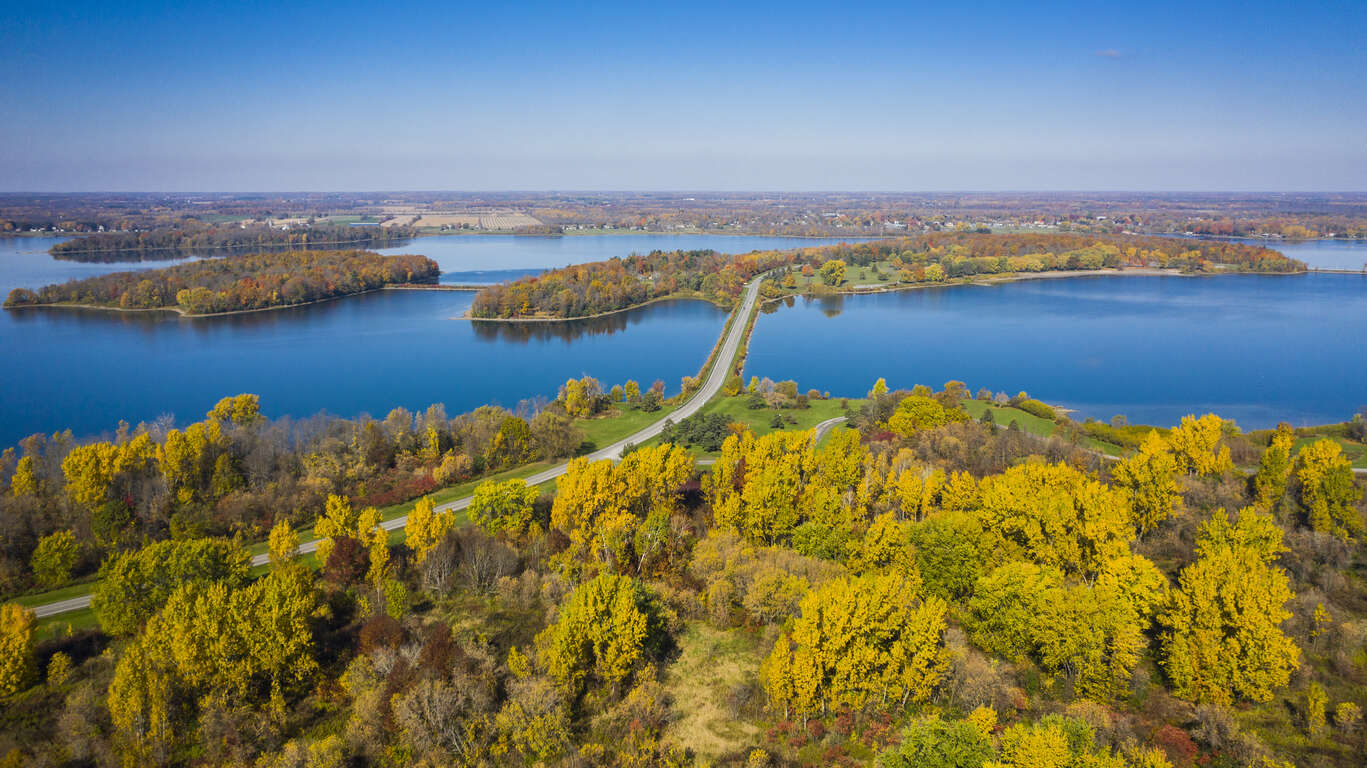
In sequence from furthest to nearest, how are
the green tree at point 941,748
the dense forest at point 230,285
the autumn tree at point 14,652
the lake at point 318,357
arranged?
the dense forest at point 230,285 < the lake at point 318,357 < the autumn tree at point 14,652 < the green tree at point 941,748

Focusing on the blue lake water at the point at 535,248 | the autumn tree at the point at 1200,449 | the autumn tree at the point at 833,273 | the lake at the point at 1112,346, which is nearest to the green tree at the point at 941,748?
the autumn tree at the point at 1200,449

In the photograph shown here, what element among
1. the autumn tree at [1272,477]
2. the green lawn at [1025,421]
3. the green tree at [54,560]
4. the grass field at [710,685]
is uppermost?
the autumn tree at [1272,477]

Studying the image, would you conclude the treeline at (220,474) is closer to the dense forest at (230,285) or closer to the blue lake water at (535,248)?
the dense forest at (230,285)

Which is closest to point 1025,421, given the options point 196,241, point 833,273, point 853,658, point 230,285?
point 853,658

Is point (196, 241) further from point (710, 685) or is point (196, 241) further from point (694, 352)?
point (710, 685)

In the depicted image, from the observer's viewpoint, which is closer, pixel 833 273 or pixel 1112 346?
pixel 1112 346

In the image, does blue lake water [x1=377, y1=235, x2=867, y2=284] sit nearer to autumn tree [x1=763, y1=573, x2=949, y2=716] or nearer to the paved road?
the paved road

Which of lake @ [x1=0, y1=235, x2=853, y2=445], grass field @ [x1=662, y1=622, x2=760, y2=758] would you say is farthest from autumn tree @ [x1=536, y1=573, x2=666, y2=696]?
lake @ [x1=0, y1=235, x2=853, y2=445]
